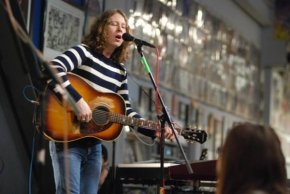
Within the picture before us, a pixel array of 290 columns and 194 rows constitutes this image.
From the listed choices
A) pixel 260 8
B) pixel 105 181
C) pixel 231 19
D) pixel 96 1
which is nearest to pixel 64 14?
pixel 96 1

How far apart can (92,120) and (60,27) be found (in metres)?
1.72

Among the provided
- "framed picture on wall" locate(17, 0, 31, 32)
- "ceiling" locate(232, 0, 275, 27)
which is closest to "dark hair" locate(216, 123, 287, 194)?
"framed picture on wall" locate(17, 0, 31, 32)

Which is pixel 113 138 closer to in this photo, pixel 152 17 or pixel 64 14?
pixel 64 14

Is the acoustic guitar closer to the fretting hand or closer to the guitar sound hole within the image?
the guitar sound hole

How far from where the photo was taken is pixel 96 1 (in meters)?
5.32

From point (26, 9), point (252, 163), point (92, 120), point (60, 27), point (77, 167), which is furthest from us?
point (60, 27)

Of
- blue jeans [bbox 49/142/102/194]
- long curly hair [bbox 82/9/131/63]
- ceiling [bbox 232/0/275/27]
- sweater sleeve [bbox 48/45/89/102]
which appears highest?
ceiling [bbox 232/0/275/27]

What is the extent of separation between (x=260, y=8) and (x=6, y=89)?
6.80m

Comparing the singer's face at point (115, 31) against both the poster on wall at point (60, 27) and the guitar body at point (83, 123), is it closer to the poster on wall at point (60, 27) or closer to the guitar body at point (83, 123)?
the guitar body at point (83, 123)

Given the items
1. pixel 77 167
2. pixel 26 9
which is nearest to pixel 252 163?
pixel 77 167

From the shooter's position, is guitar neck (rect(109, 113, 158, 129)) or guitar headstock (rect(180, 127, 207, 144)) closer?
guitar neck (rect(109, 113, 158, 129))

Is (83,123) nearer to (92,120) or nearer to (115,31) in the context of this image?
(92,120)

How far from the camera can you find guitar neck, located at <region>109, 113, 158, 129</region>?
352cm

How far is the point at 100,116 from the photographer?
3465 mm
